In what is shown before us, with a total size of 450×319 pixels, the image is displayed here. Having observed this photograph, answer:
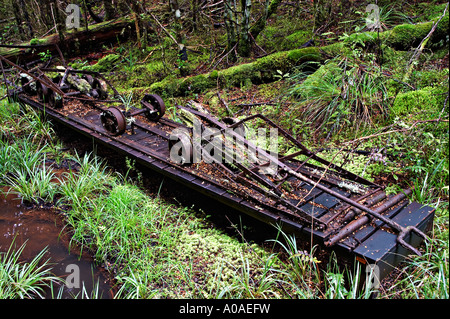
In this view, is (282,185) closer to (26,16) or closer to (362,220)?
(362,220)

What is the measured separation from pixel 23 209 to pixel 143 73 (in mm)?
4273

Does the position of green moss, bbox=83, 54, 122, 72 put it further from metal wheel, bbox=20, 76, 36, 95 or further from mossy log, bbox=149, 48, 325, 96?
mossy log, bbox=149, 48, 325, 96

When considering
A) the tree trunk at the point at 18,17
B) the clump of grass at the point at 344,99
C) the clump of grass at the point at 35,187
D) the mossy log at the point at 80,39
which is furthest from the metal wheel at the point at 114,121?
the tree trunk at the point at 18,17

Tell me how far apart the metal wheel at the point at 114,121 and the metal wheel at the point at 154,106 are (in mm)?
489

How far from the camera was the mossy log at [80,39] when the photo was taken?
858 cm

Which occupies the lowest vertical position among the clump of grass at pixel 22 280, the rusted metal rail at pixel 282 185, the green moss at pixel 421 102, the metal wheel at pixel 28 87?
the clump of grass at pixel 22 280

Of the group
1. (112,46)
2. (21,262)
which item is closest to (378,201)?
(21,262)

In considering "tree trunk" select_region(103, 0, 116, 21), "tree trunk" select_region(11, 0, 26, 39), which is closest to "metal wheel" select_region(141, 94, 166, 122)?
"tree trunk" select_region(103, 0, 116, 21)

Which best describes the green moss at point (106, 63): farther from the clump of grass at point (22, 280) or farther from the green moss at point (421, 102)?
the green moss at point (421, 102)

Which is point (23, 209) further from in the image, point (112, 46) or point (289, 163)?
point (112, 46)

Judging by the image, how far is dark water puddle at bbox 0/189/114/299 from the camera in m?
3.15

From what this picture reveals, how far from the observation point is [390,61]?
527 cm

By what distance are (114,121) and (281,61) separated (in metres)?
3.25

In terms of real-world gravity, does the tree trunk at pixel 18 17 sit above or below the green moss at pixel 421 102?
above
